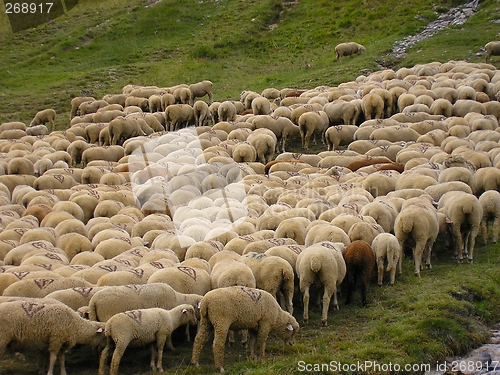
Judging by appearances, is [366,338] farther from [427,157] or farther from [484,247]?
[427,157]

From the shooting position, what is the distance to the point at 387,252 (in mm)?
11000

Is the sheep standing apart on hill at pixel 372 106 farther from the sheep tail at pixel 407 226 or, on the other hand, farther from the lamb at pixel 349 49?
the lamb at pixel 349 49

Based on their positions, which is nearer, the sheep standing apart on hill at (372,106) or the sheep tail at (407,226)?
the sheep tail at (407,226)

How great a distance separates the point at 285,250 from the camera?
1055cm

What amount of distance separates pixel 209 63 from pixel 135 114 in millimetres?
12954

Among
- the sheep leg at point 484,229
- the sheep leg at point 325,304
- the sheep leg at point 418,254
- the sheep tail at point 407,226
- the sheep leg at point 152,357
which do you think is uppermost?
the sheep leg at point 152,357

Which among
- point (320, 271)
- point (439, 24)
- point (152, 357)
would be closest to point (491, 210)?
point (320, 271)

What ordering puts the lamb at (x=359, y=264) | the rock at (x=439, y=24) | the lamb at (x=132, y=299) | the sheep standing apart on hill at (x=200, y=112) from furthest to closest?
1. the rock at (x=439, y=24)
2. the sheep standing apart on hill at (x=200, y=112)
3. the lamb at (x=359, y=264)
4. the lamb at (x=132, y=299)

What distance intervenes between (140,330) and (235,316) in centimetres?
127

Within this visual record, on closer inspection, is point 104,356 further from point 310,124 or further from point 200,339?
point 310,124

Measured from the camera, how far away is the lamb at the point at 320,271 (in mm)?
9875

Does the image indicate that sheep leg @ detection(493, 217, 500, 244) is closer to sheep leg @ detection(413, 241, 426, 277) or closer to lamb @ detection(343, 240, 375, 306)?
sheep leg @ detection(413, 241, 426, 277)

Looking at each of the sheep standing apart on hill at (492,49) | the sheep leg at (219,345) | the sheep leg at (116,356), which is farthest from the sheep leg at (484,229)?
the sheep standing apart on hill at (492,49)

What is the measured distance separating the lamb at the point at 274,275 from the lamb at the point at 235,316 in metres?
0.81
